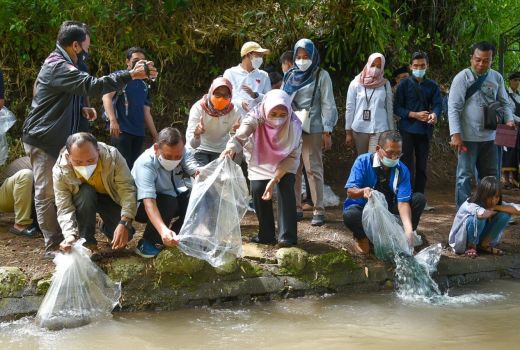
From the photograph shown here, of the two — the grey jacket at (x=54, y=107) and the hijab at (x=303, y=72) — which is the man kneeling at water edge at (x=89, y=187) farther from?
the hijab at (x=303, y=72)

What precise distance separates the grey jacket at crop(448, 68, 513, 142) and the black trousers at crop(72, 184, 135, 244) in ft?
10.9

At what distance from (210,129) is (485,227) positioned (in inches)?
105

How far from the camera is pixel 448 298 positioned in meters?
5.38

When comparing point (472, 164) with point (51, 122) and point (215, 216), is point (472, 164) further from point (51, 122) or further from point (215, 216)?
point (51, 122)

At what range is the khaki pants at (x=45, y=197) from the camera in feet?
16.7

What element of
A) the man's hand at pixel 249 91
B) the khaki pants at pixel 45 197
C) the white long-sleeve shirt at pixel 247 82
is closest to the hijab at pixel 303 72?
the white long-sleeve shirt at pixel 247 82

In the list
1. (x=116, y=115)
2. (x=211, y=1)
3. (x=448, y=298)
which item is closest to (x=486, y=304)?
(x=448, y=298)

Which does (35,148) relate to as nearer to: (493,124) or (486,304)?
(486,304)

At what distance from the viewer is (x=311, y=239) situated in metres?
5.96

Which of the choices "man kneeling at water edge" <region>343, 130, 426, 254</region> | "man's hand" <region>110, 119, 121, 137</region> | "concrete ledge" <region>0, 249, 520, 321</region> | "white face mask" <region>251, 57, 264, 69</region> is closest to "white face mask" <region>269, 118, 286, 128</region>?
"man kneeling at water edge" <region>343, 130, 426, 254</region>

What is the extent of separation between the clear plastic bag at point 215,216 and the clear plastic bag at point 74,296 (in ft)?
2.29

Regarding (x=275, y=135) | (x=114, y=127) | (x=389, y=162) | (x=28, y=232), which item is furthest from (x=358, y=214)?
(x=28, y=232)

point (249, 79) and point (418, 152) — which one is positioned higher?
point (249, 79)

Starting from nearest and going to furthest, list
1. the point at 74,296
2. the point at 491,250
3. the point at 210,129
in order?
the point at 74,296
the point at 210,129
the point at 491,250
